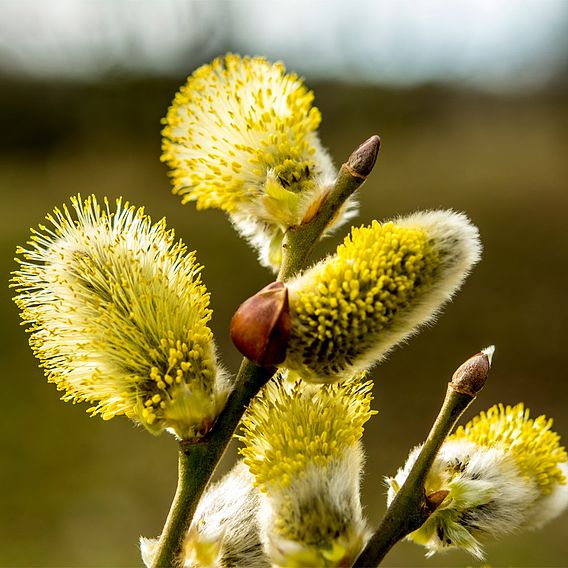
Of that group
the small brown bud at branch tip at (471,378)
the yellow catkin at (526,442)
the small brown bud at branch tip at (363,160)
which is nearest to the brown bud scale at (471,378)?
the small brown bud at branch tip at (471,378)

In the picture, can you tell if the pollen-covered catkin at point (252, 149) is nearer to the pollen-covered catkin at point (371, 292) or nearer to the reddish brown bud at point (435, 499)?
the pollen-covered catkin at point (371, 292)

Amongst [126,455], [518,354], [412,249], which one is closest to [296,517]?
[412,249]

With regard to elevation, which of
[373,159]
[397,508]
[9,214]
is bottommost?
[397,508]

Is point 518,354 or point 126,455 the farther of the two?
point 518,354

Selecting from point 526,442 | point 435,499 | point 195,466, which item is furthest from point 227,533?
point 526,442

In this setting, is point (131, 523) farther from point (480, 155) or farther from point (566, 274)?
point (480, 155)

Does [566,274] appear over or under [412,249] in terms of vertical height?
over
